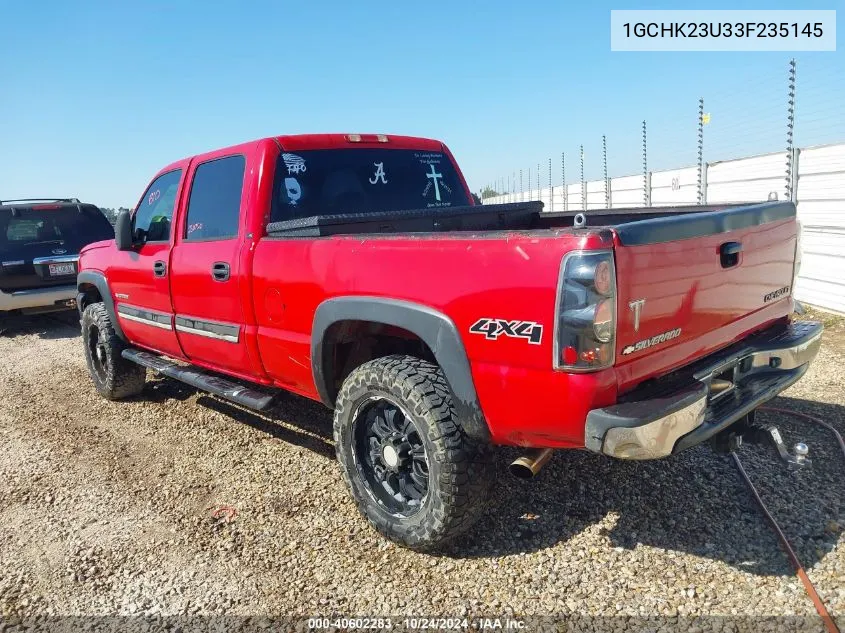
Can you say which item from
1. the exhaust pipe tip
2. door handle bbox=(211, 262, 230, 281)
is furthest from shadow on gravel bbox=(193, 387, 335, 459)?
the exhaust pipe tip

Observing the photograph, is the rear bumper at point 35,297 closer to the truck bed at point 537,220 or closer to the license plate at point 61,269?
the license plate at point 61,269

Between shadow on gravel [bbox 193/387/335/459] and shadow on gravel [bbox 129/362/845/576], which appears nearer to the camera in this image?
shadow on gravel [bbox 129/362/845/576]

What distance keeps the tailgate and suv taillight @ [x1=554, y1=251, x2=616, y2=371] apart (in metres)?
0.05

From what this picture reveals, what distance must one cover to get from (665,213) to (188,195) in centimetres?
314

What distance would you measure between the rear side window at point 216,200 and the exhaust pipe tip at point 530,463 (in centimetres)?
223

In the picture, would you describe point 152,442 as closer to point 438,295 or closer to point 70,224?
point 438,295

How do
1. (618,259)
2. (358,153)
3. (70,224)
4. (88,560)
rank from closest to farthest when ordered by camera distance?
(618,259) < (88,560) < (358,153) < (70,224)

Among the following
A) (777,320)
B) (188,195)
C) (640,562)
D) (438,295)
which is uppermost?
(188,195)

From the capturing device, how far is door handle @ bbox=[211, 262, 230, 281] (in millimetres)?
3699

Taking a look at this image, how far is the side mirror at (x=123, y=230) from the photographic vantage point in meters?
4.63

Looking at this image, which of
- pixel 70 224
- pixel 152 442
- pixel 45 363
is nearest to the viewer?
pixel 152 442

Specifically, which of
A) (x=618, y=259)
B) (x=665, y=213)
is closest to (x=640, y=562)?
(x=618, y=259)

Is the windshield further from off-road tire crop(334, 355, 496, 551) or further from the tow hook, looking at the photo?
the tow hook

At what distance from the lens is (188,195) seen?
4320mm
